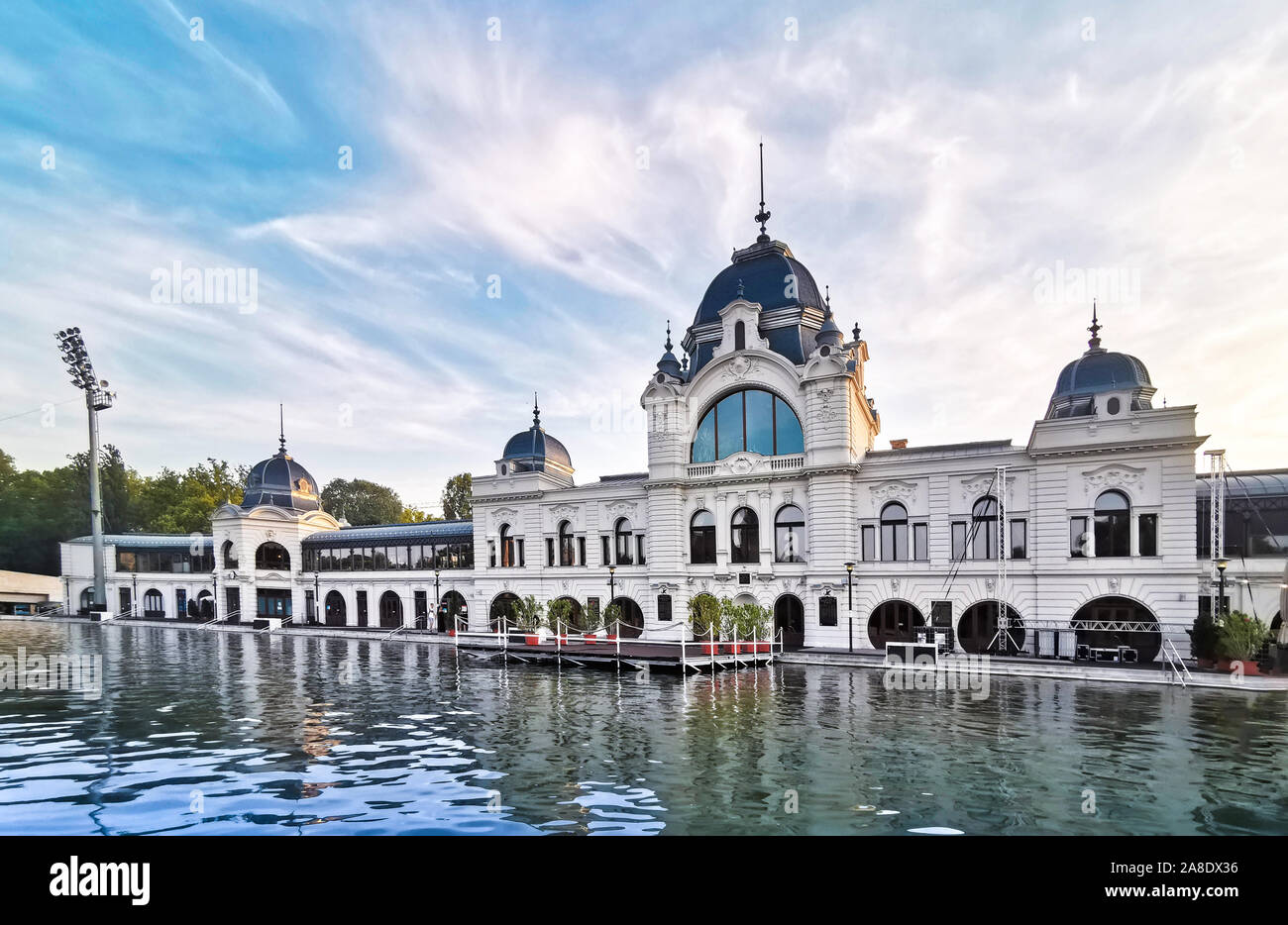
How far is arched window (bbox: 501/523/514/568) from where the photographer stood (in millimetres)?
44969

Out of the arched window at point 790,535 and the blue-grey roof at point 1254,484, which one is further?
the arched window at point 790,535

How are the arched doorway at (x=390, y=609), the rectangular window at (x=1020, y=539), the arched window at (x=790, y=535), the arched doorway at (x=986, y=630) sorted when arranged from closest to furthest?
the arched doorway at (x=986, y=630), the rectangular window at (x=1020, y=539), the arched window at (x=790, y=535), the arched doorway at (x=390, y=609)

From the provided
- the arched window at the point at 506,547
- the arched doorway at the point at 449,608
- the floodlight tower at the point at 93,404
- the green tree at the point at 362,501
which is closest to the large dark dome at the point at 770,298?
the arched window at the point at 506,547

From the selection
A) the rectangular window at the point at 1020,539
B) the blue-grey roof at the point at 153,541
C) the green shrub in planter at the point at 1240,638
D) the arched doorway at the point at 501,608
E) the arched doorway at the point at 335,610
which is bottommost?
the arched doorway at the point at 335,610

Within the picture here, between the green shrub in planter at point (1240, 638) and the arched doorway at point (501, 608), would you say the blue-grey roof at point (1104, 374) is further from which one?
the arched doorway at point (501, 608)

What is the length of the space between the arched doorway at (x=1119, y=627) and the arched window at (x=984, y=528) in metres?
4.35

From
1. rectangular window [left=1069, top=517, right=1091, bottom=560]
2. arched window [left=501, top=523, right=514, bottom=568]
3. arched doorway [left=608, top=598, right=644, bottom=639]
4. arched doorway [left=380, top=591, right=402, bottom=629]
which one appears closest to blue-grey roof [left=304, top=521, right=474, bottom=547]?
arched doorway [left=380, top=591, right=402, bottom=629]

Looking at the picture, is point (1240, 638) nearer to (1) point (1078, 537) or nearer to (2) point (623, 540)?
(1) point (1078, 537)

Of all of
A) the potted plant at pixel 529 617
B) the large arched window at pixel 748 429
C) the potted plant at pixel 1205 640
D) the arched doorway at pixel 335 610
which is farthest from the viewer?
the arched doorway at pixel 335 610

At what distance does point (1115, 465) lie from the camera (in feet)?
94.4

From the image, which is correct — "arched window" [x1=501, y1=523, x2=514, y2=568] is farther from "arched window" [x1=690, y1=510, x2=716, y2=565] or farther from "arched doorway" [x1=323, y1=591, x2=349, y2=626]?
"arched doorway" [x1=323, y1=591, x2=349, y2=626]

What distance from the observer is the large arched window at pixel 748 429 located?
36250mm

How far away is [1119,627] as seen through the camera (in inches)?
1121
